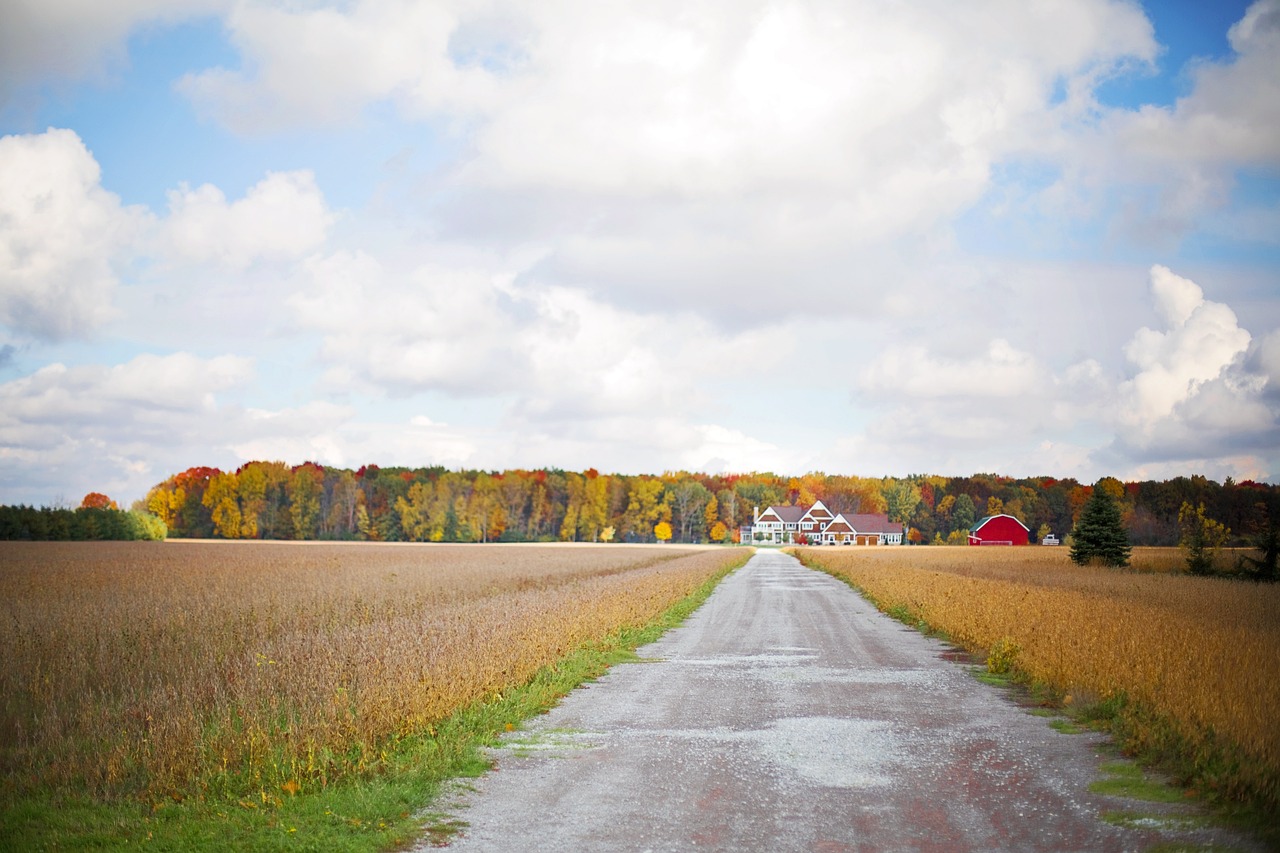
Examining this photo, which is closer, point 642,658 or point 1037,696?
point 1037,696

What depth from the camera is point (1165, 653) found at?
1205 centimetres

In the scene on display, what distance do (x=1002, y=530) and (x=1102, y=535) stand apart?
265ft

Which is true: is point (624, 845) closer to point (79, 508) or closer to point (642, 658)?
point (642, 658)

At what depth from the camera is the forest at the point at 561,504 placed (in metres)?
137

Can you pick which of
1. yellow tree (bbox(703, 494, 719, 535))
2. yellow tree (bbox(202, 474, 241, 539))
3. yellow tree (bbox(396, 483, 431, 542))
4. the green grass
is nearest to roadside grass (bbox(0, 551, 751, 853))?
the green grass

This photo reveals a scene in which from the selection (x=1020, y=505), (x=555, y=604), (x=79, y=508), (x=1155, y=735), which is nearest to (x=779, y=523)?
(x=1020, y=505)

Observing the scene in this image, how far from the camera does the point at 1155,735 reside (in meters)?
9.20

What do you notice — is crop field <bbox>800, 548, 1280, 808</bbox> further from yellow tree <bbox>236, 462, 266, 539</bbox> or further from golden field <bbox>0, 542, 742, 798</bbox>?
yellow tree <bbox>236, 462, 266, 539</bbox>

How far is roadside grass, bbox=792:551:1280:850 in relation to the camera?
7.08 m

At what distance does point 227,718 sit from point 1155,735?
10.1 metres

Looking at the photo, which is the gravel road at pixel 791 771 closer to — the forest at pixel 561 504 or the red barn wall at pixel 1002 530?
the red barn wall at pixel 1002 530

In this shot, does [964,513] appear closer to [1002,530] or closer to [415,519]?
[1002,530]

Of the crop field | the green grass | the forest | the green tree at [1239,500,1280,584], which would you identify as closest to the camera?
the green grass

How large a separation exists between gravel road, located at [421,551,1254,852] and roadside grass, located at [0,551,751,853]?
41cm
